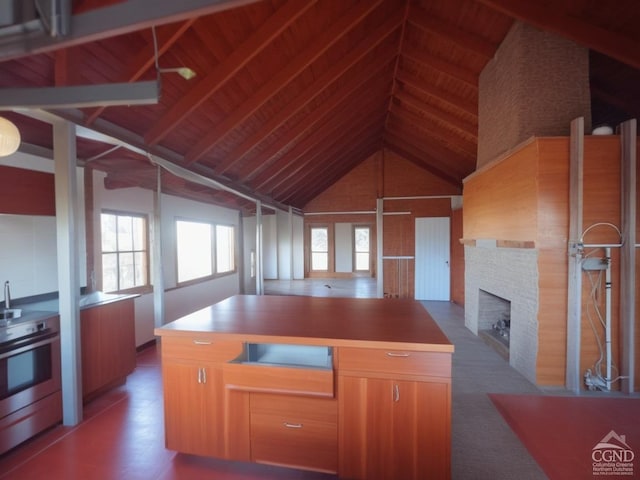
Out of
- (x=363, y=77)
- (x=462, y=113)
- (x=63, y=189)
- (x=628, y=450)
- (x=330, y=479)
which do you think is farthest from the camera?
(x=462, y=113)

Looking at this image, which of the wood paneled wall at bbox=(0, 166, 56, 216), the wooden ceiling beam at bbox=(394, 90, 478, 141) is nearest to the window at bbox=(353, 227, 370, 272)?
the wooden ceiling beam at bbox=(394, 90, 478, 141)

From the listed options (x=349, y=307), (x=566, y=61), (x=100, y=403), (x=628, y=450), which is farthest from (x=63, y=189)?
(x=566, y=61)

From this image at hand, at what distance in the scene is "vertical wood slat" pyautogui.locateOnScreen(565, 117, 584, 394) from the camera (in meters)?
2.69

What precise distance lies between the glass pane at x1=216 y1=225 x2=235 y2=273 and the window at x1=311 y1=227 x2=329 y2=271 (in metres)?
2.83

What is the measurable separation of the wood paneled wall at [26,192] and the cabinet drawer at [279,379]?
7.19ft

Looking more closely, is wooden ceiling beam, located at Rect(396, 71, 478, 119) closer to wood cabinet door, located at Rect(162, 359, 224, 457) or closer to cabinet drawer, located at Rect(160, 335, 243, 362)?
cabinet drawer, located at Rect(160, 335, 243, 362)

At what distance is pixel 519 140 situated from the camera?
309 cm

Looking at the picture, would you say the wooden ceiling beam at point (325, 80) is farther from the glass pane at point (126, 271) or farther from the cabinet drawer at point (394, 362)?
the cabinet drawer at point (394, 362)

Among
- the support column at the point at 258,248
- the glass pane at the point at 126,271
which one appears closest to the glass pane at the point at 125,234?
the glass pane at the point at 126,271

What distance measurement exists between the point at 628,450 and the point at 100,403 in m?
4.22

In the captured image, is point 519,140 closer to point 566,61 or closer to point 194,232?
point 566,61

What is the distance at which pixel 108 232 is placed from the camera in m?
3.76

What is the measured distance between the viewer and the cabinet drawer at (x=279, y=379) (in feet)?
5.22

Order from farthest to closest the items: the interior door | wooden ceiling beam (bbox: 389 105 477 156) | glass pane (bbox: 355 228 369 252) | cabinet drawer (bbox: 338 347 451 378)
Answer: glass pane (bbox: 355 228 369 252)
the interior door
wooden ceiling beam (bbox: 389 105 477 156)
cabinet drawer (bbox: 338 347 451 378)
